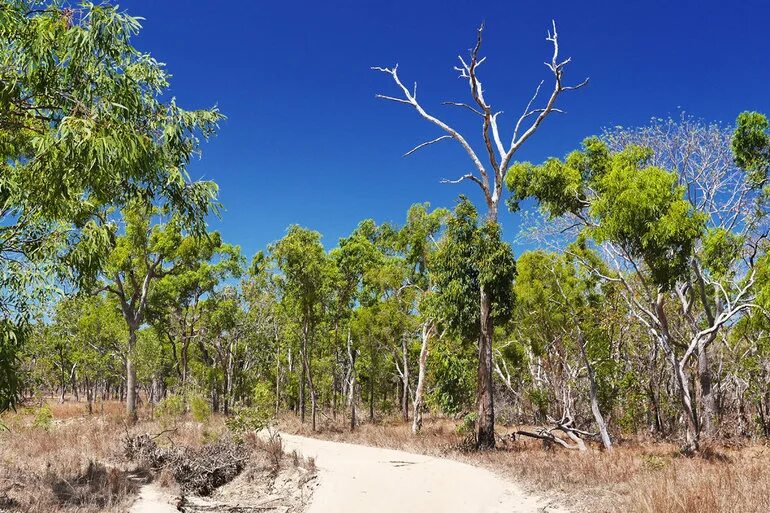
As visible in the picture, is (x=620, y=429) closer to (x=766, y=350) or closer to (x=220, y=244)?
(x=766, y=350)

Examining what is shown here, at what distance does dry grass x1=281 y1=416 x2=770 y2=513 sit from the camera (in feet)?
22.0

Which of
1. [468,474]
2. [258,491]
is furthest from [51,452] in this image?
[468,474]

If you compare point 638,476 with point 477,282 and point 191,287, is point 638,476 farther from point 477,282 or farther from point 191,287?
point 191,287

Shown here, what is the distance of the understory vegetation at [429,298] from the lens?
22.5 ft

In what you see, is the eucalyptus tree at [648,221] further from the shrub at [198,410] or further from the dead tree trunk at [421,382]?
the shrub at [198,410]

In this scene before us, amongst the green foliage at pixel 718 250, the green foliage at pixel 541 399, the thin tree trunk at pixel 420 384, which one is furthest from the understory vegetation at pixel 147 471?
the green foliage at pixel 718 250

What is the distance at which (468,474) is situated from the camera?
37.6 feet

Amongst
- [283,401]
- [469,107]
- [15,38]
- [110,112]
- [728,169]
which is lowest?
[283,401]

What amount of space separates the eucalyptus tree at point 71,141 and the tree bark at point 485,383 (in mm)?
10890

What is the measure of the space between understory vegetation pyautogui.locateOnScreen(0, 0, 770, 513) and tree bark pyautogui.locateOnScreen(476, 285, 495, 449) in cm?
7

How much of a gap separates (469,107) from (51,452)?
1617 cm

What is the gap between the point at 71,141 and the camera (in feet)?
19.0

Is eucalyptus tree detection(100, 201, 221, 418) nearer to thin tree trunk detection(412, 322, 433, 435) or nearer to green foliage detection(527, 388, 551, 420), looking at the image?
thin tree trunk detection(412, 322, 433, 435)

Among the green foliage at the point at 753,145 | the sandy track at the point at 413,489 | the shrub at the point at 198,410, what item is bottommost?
the sandy track at the point at 413,489
